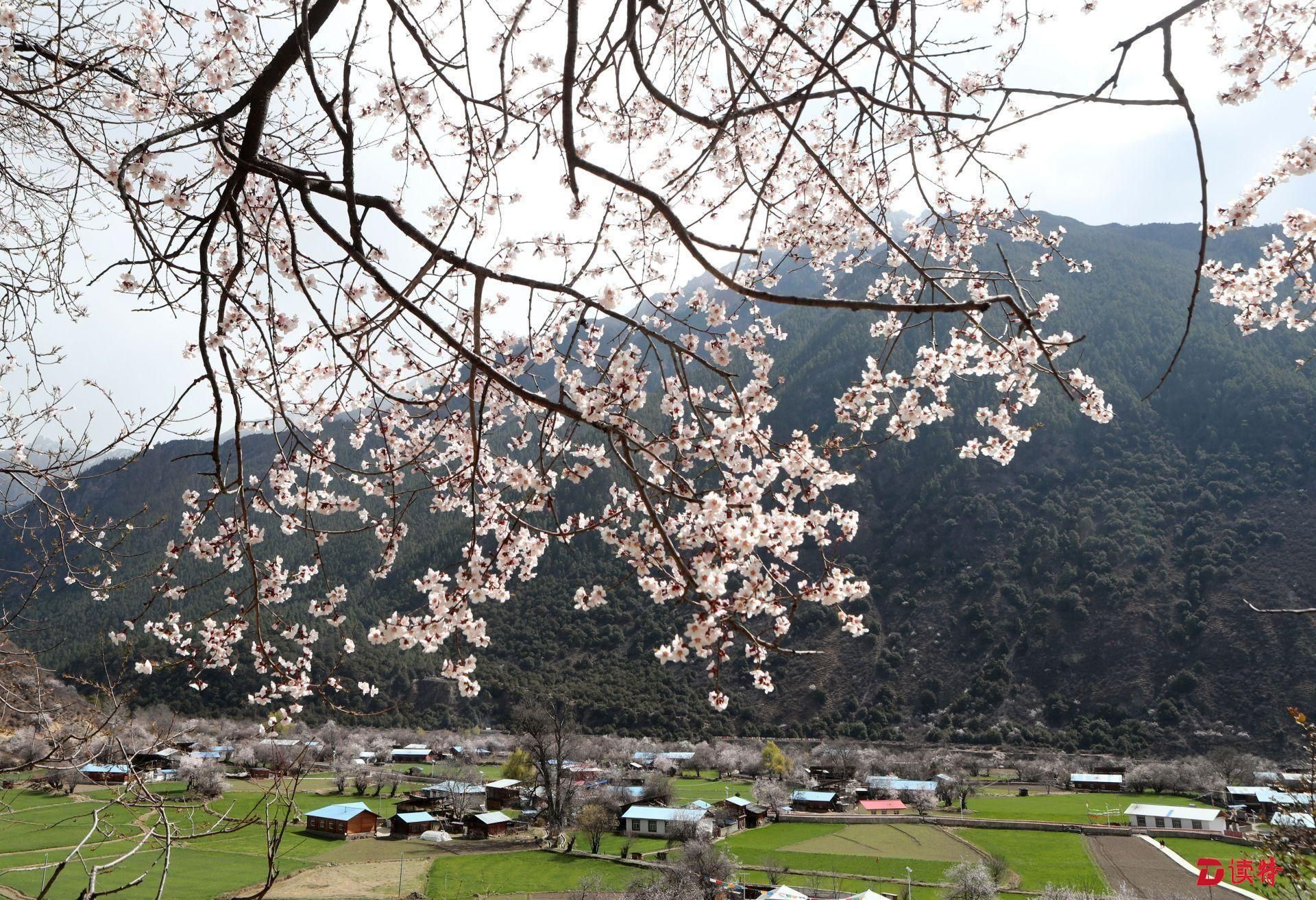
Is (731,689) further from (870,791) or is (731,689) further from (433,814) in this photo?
(433,814)

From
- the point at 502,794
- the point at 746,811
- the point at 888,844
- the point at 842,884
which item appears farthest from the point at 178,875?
the point at 888,844

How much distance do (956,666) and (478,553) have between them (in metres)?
52.8

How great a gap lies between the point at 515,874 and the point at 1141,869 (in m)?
21.8

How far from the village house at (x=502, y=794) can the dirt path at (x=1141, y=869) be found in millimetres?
29383

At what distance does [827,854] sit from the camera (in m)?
30.3

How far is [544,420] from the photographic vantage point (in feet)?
10.1

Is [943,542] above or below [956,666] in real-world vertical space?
above

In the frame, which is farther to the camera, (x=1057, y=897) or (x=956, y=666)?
(x=956, y=666)

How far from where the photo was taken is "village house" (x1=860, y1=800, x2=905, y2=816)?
37875mm

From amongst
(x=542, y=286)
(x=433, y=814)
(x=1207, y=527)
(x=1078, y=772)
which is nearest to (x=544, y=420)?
(x=542, y=286)

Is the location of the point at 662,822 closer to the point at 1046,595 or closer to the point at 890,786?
the point at 890,786

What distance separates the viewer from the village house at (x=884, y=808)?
1491 inches
